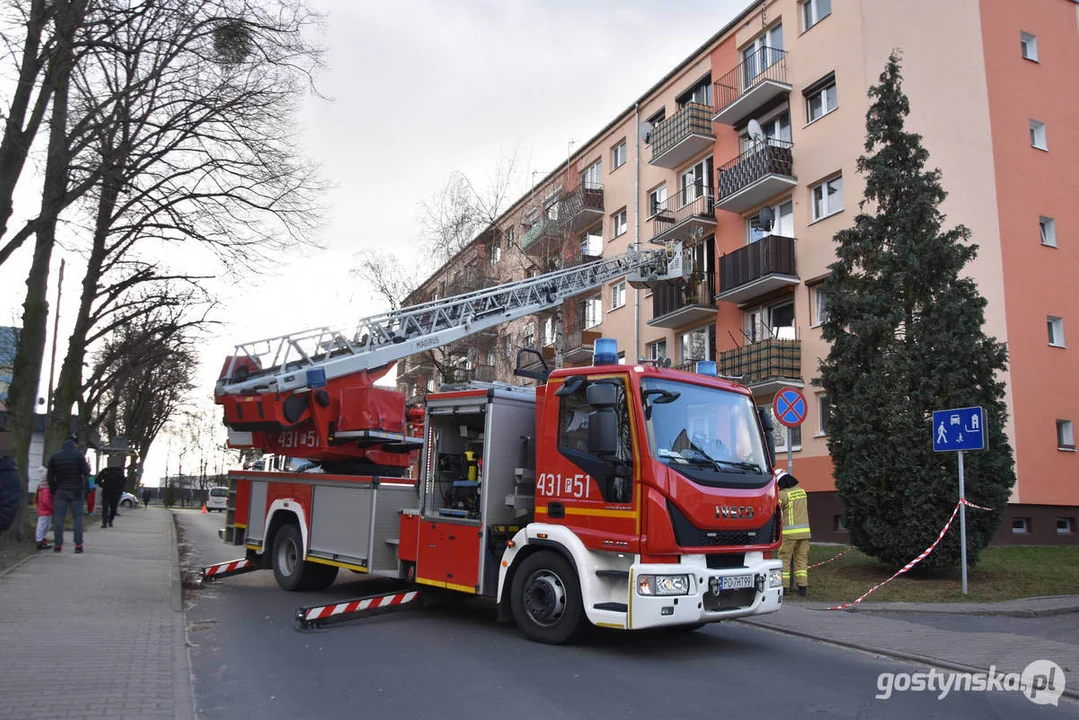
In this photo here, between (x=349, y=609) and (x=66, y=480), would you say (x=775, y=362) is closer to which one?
(x=349, y=609)

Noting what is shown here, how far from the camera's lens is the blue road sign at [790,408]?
457 inches

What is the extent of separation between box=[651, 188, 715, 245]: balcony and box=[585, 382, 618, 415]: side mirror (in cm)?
1888

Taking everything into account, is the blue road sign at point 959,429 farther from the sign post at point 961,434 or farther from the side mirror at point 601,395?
the side mirror at point 601,395

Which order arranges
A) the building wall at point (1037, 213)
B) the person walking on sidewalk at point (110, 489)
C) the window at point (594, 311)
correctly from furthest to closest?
the window at point (594, 311) → the person walking on sidewalk at point (110, 489) → the building wall at point (1037, 213)

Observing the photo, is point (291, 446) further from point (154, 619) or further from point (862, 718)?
point (862, 718)

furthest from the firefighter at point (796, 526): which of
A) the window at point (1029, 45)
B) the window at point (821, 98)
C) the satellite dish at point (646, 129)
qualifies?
the satellite dish at point (646, 129)

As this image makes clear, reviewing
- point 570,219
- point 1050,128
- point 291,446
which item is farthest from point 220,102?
point 1050,128

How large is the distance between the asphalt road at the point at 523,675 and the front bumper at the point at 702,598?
0.41 meters

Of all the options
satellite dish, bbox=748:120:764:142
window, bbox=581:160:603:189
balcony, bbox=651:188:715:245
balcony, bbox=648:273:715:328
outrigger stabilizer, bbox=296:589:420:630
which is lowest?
outrigger stabilizer, bbox=296:589:420:630

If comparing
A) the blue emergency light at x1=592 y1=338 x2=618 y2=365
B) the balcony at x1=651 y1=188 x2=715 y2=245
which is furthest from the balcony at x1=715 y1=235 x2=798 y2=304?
the blue emergency light at x1=592 y1=338 x2=618 y2=365

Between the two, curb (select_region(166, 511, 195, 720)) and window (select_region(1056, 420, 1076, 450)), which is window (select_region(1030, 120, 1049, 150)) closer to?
window (select_region(1056, 420, 1076, 450))

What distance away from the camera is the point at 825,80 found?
2264cm

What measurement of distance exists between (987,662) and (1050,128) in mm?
20089
